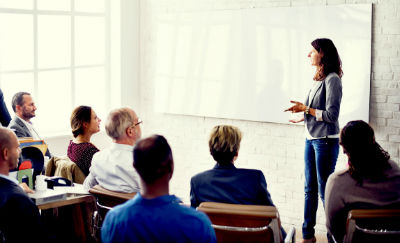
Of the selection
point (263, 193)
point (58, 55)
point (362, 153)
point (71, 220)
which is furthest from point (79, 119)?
point (58, 55)

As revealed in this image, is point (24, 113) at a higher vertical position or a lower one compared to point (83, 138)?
higher

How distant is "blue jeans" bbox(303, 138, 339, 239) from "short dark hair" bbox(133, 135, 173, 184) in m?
2.78

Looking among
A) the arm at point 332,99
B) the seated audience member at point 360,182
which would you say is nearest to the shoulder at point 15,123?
the arm at point 332,99

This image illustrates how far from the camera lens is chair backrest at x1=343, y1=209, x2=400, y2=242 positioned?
9.35ft

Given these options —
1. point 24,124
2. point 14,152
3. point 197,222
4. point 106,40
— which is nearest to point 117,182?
point 14,152

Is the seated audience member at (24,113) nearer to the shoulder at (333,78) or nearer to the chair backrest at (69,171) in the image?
the chair backrest at (69,171)

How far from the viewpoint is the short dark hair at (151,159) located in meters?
2.19

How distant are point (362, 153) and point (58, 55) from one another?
4.05 metres

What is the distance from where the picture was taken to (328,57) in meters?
4.70

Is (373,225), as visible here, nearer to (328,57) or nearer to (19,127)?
(328,57)

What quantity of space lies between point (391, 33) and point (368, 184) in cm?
236

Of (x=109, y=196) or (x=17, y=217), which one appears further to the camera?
(x=109, y=196)

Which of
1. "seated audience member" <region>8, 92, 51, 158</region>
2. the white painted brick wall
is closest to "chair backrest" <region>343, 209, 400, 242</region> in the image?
the white painted brick wall

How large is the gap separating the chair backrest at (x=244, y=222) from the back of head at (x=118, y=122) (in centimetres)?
107
